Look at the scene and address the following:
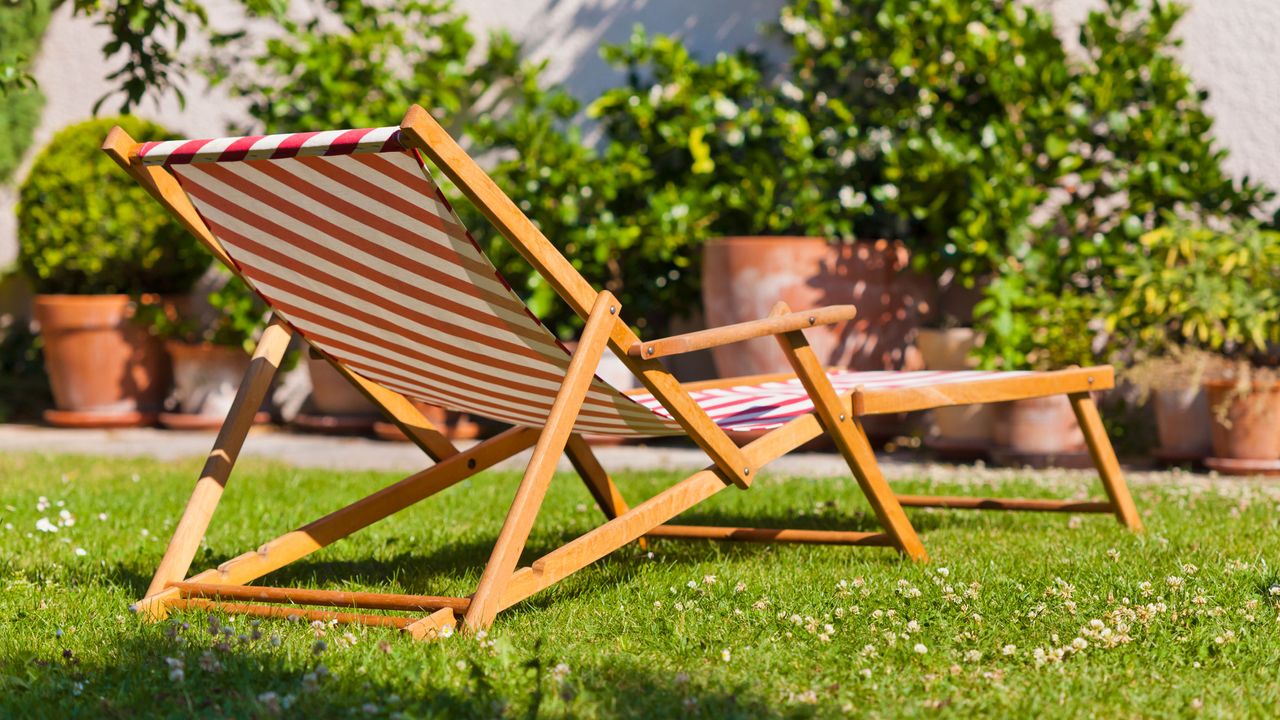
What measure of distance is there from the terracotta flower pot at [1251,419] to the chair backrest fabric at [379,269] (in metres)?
3.02

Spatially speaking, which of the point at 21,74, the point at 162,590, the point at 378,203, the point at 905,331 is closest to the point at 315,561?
the point at 162,590

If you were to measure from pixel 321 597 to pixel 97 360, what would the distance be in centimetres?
535

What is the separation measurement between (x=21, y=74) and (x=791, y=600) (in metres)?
2.54

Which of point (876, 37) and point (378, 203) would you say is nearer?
point (378, 203)

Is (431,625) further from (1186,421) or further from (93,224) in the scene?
(93,224)

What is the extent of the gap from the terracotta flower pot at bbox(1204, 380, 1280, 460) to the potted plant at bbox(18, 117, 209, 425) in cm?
501

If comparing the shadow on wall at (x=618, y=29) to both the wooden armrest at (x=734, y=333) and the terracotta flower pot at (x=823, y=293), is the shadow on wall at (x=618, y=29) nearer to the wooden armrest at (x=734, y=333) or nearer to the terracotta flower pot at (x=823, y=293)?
the terracotta flower pot at (x=823, y=293)

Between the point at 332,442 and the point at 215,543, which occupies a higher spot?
the point at 215,543

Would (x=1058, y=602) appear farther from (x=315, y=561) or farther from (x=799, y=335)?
(x=315, y=561)

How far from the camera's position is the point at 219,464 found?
2855mm

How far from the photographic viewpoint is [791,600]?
2.72 m

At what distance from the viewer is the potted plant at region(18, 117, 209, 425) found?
7.26 metres

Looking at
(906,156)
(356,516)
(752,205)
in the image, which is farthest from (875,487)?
(752,205)

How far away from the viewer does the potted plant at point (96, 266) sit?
7.26 metres
